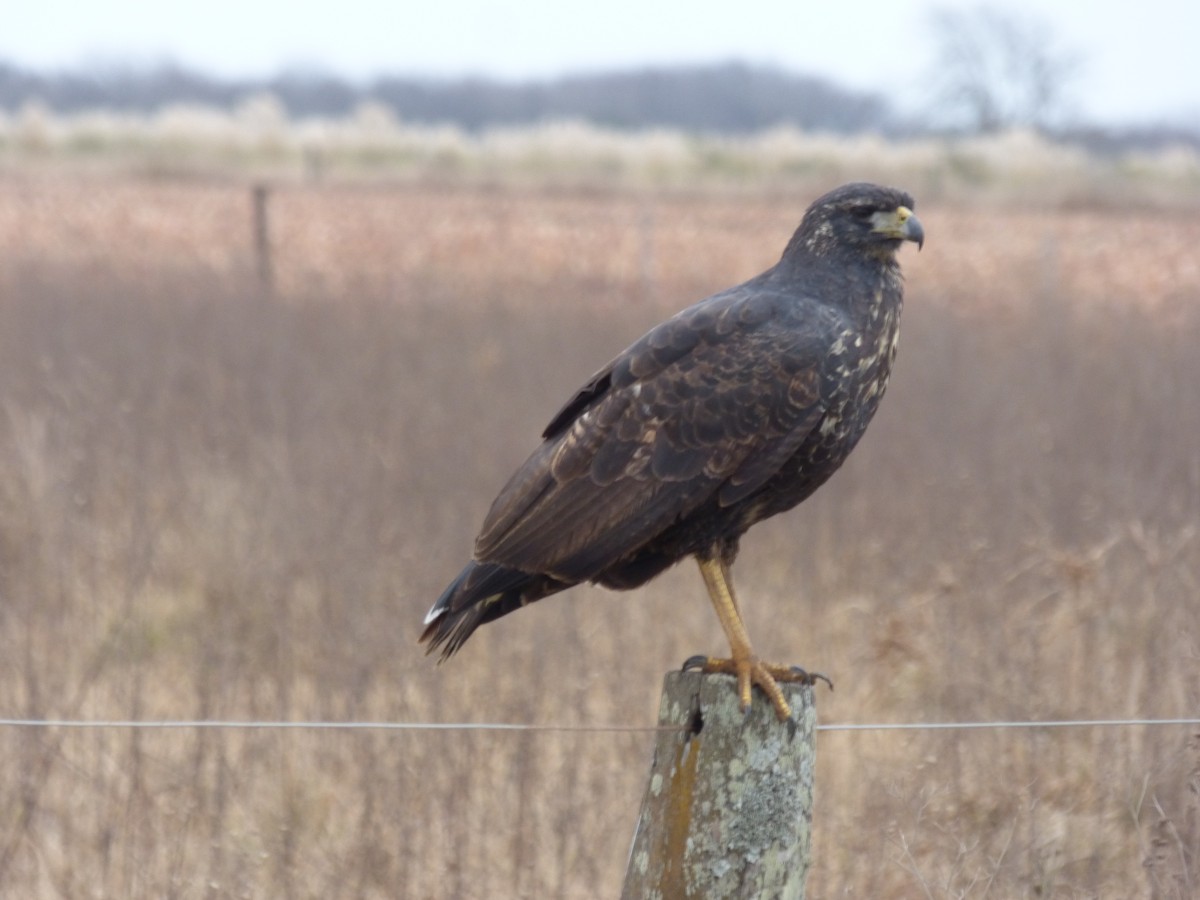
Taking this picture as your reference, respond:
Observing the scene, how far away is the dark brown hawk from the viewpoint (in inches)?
118

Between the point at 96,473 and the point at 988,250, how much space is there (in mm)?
11069

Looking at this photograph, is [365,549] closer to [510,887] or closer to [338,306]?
[510,887]

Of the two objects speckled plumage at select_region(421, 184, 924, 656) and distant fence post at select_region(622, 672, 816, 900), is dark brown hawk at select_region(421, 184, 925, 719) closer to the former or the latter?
speckled plumage at select_region(421, 184, 924, 656)

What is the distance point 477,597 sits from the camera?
3.06 metres

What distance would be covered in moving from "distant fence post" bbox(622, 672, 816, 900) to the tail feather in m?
0.52

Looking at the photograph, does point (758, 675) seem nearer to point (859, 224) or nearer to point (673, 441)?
point (673, 441)

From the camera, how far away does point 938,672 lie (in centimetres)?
530

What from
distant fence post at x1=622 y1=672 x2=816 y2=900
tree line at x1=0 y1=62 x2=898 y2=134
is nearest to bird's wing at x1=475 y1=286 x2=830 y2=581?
distant fence post at x1=622 y1=672 x2=816 y2=900

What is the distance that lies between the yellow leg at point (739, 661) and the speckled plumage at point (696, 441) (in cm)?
5

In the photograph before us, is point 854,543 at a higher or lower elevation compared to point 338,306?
lower

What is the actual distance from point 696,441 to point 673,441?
5 centimetres

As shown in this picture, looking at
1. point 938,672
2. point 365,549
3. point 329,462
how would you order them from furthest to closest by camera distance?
point 329,462, point 365,549, point 938,672

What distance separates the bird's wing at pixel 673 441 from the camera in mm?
3000

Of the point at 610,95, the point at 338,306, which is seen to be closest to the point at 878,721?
the point at 338,306
